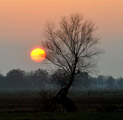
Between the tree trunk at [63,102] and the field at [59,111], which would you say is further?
the tree trunk at [63,102]

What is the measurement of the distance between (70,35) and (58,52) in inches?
94.2

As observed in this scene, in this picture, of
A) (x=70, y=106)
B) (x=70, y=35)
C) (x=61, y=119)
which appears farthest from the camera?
(x=70, y=35)

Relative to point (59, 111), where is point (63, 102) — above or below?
above

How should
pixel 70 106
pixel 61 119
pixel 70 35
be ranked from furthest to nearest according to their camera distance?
pixel 70 35, pixel 70 106, pixel 61 119

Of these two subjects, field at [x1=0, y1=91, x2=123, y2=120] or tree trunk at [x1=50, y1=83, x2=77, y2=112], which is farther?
tree trunk at [x1=50, y1=83, x2=77, y2=112]

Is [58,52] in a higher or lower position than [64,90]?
higher

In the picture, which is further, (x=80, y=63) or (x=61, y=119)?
(x=80, y=63)

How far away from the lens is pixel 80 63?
165ft

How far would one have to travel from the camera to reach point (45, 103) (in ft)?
159

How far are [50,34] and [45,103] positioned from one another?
29.5 feet

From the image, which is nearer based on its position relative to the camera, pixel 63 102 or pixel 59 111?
pixel 59 111

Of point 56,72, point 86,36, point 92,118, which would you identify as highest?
point 86,36

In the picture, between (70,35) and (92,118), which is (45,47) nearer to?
(70,35)

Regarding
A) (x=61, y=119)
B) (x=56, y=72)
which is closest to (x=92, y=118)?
(x=61, y=119)
